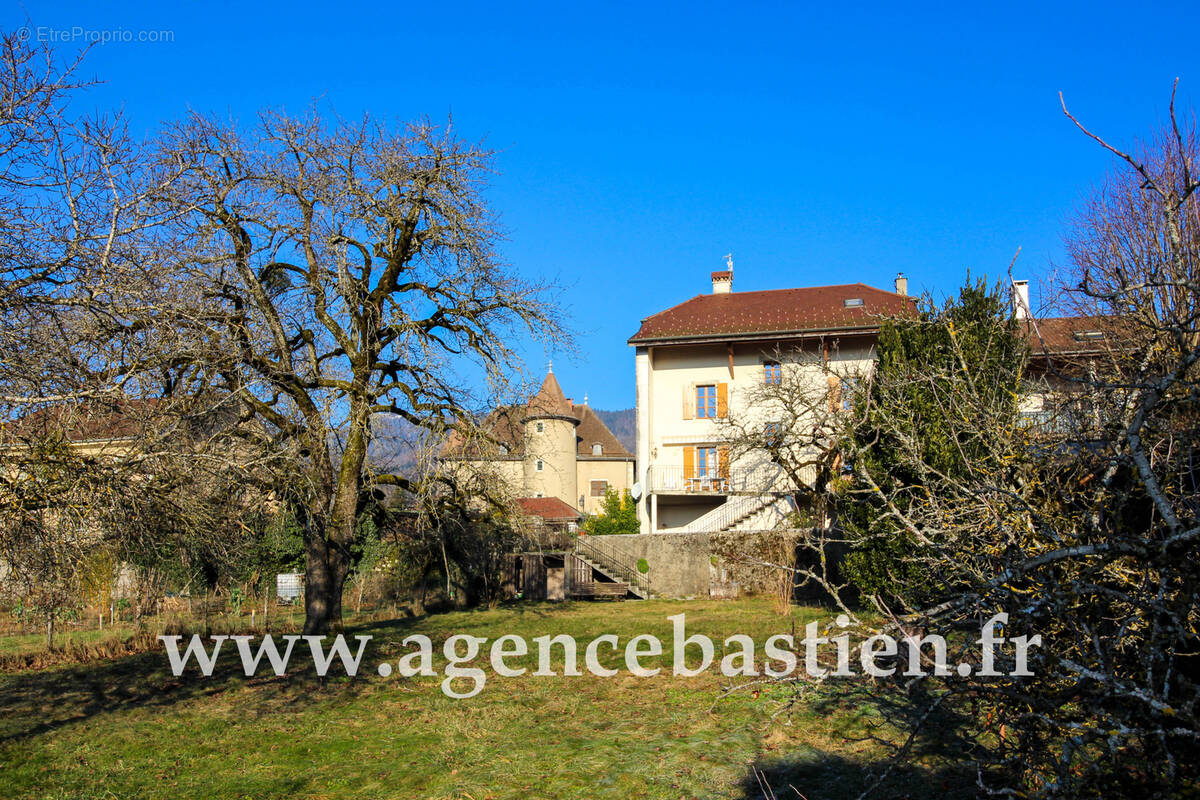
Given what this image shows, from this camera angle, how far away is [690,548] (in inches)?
923

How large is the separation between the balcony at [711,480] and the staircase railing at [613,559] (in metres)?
5.14

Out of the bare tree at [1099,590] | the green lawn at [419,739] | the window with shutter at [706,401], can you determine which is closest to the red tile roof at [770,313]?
the window with shutter at [706,401]

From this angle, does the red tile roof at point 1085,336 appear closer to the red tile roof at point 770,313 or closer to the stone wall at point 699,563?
the red tile roof at point 770,313

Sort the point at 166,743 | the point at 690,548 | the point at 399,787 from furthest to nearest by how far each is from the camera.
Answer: the point at 690,548 → the point at 166,743 → the point at 399,787

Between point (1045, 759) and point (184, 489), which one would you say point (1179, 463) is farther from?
point (184, 489)

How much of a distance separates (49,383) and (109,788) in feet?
11.6

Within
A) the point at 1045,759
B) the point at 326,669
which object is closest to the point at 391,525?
the point at 326,669

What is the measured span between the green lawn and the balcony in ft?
56.7

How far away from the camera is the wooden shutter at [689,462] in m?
30.5

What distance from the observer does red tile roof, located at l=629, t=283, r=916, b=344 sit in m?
29.6

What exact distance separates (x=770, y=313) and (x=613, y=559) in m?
12.2

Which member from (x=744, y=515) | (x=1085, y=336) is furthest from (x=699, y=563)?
(x=1085, y=336)

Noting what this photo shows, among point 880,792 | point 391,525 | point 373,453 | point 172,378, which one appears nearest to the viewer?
point 880,792

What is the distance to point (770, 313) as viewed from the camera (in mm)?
31312
